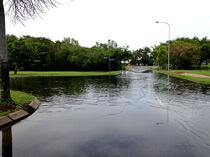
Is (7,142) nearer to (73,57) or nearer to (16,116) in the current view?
(16,116)

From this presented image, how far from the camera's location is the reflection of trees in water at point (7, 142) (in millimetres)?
3545

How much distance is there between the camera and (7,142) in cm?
409

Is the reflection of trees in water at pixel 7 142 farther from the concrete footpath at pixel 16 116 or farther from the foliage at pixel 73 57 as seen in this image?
the foliage at pixel 73 57

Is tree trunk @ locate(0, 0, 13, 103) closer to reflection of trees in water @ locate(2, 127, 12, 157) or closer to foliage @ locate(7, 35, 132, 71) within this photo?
reflection of trees in water @ locate(2, 127, 12, 157)

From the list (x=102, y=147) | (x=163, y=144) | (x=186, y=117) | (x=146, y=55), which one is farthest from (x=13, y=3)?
(x=146, y=55)

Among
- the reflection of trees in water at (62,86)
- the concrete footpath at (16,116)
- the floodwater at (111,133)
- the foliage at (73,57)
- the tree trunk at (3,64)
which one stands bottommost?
the floodwater at (111,133)

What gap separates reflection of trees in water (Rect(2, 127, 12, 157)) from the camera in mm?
3545

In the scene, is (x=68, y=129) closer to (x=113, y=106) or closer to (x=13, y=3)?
(x=113, y=106)

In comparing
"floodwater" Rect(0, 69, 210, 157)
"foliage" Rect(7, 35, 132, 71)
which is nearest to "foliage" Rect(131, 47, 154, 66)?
"foliage" Rect(7, 35, 132, 71)

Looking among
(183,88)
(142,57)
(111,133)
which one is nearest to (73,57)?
(183,88)

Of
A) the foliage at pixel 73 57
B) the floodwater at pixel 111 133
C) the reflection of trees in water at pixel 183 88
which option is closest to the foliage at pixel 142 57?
the foliage at pixel 73 57

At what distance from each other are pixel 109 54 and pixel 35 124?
48.8 meters

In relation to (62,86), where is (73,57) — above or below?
above

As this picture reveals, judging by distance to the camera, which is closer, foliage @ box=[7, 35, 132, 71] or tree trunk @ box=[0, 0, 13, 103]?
tree trunk @ box=[0, 0, 13, 103]
